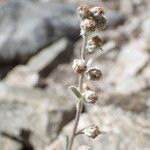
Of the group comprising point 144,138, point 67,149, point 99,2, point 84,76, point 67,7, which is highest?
point 99,2

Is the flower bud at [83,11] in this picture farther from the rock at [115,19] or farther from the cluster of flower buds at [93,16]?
the rock at [115,19]

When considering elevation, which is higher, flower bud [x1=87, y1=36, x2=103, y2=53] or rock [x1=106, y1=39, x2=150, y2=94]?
rock [x1=106, y1=39, x2=150, y2=94]

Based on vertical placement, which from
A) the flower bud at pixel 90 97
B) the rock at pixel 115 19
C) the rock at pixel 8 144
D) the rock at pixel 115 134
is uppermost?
the rock at pixel 115 19

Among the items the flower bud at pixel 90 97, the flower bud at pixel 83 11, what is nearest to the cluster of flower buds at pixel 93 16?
the flower bud at pixel 83 11

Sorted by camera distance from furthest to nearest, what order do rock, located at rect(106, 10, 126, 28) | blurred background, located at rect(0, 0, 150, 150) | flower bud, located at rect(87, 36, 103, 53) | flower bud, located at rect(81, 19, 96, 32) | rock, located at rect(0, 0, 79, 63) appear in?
rock, located at rect(106, 10, 126, 28) → rock, located at rect(0, 0, 79, 63) → blurred background, located at rect(0, 0, 150, 150) → flower bud, located at rect(87, 36, 103, 53) → flower bud, located at rect(81, 19, 96, 32)

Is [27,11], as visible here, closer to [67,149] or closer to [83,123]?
[83,123]

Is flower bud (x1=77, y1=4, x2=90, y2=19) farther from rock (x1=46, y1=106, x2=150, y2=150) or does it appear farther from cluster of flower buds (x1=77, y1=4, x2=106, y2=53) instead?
rock (x1=46, y1=106, x2=150, y2=150)

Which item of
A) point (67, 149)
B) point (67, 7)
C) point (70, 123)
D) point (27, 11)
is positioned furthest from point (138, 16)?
point (67, 149)

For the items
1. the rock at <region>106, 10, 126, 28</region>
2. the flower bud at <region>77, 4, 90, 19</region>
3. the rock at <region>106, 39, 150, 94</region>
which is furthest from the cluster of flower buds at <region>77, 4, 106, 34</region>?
the rock at <region>106, 10, 126, 28</region>
